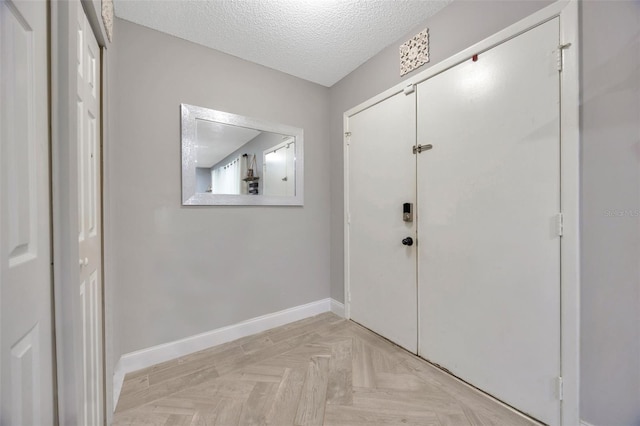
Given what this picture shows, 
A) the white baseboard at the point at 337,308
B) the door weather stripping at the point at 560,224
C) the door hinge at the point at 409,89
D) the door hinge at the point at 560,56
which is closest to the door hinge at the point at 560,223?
the door weather stripping at the point at 560,224

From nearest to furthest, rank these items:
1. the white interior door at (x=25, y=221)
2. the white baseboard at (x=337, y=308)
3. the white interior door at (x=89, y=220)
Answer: the white interior door at (x=25, y=221) → the white interior door at (x=89, y=220) → the white baseboard at (x=337, y=308)

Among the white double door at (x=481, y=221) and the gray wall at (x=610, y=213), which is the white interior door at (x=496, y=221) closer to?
the white double door at (x=481, y=221)

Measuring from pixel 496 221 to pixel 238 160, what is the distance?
2.05m

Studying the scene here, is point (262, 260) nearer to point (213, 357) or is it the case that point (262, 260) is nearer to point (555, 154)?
point (213, 357)

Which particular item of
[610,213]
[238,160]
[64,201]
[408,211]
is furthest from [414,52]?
[64,201]

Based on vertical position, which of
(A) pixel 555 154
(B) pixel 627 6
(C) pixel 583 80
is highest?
(B) pixel 627 6

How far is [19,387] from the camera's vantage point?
0.61 meters

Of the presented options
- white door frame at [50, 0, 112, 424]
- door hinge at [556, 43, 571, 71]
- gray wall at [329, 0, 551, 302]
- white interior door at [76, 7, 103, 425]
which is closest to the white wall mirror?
gray wall at [329, 0, 551, 302]

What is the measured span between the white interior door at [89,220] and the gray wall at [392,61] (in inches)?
77.9

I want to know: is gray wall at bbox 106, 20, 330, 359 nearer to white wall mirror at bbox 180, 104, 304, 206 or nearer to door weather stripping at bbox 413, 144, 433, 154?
white wall mirror at bbox 180, 104, 304, 206

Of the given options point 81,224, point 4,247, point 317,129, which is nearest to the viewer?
point 4,247

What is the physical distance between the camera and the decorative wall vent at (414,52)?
1.87 metres

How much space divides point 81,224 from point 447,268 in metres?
2.03

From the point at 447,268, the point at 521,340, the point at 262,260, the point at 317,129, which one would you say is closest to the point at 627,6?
the point at 447,268
